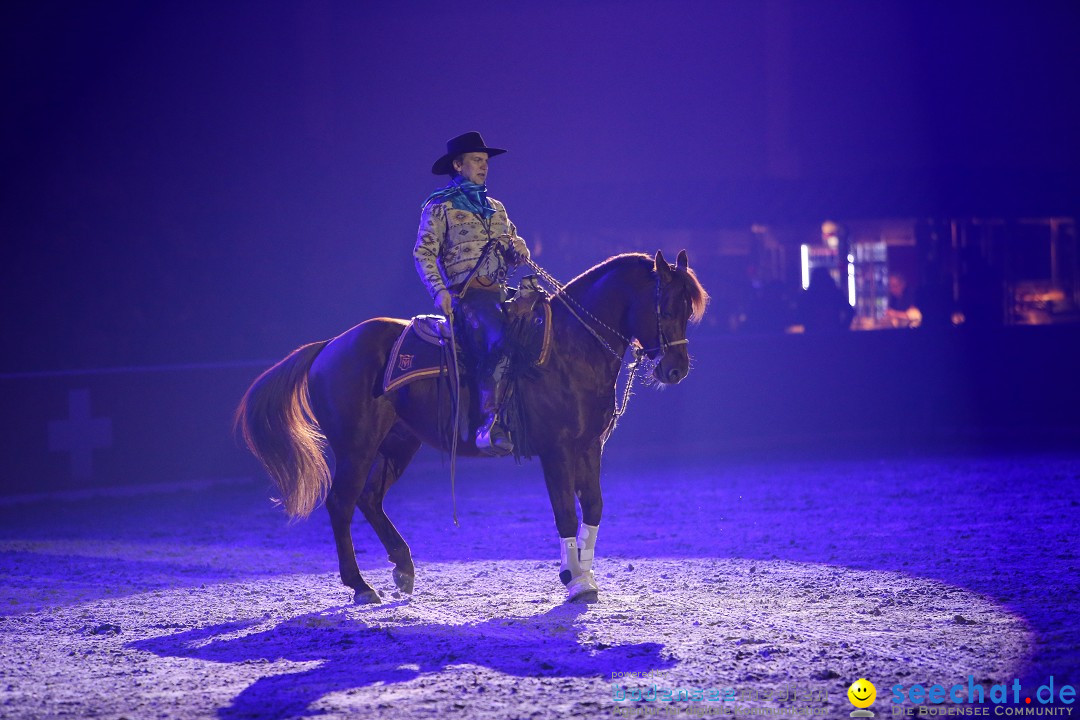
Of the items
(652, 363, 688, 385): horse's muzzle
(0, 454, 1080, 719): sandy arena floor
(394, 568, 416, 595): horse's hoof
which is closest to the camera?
(0, 454, 1080, 719): sandy arena floor

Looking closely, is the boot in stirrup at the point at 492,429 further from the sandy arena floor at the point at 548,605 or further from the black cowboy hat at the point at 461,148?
the black cowboy hat at the point at 461,148

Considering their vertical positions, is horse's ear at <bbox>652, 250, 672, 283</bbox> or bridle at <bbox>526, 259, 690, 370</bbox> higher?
horse's ear at <bbox>652, 250, 672, 283</bbox>

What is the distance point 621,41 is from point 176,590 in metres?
11.0

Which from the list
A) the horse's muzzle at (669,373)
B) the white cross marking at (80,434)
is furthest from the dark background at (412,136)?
the horse's muzzle at (669,373)

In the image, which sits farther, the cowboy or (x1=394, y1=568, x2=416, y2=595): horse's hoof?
(x1=394, y1=568, x2=416, y2=595): horse's hoof

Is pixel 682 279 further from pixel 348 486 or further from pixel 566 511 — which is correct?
pixel 348 486

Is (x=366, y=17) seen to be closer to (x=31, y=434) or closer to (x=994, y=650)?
(x=31, y=434)

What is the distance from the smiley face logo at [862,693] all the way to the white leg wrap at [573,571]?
2.04 metres

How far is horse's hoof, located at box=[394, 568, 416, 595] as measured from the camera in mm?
6309

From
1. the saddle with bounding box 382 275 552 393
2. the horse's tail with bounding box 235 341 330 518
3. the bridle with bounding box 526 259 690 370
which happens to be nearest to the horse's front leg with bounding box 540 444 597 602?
the saddle with bounding box 382 275 552 393

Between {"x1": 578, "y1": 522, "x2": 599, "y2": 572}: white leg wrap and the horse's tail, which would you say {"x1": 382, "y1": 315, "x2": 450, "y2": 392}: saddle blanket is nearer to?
the horse's tail

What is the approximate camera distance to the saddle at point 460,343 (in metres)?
5.97

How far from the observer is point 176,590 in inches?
266

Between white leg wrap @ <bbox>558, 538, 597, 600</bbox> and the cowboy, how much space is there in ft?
2.09
